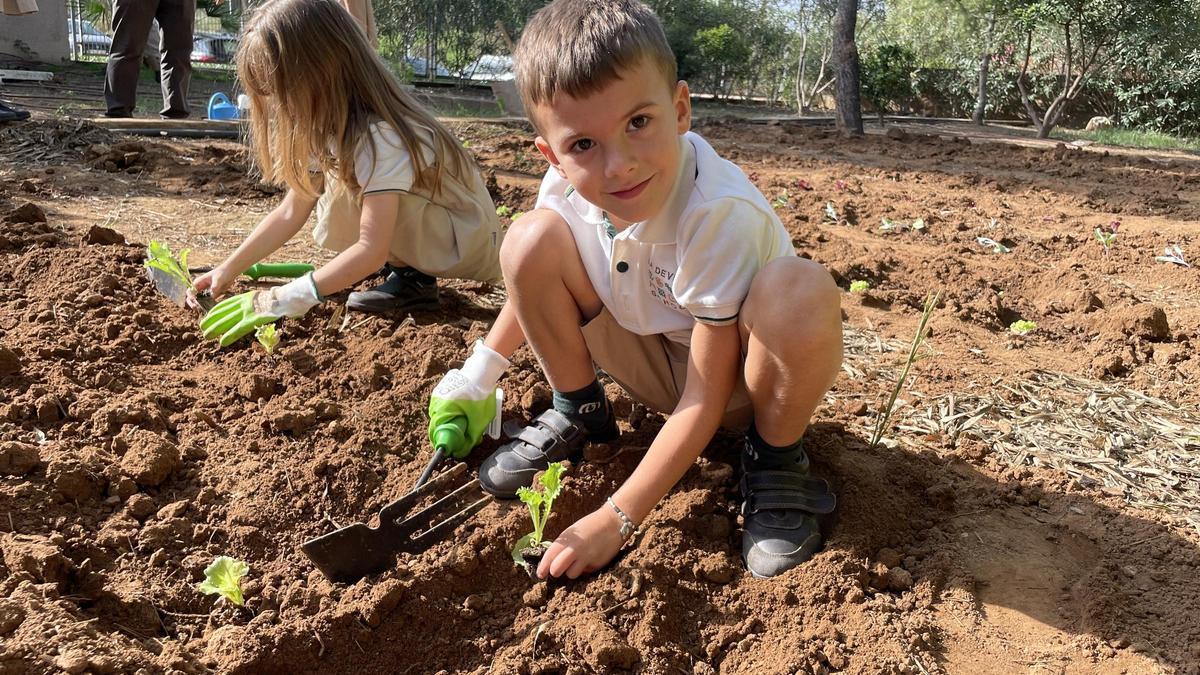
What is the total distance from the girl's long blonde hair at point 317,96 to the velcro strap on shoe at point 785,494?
162cm

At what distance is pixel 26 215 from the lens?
3.81 meters

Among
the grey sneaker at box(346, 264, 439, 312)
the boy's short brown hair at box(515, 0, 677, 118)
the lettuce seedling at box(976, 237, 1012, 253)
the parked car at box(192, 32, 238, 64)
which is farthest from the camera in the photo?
the parked car at box(192, 32, 238, 64)

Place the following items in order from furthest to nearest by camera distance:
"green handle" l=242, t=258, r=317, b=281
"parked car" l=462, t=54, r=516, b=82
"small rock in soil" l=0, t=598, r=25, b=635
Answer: "parked car" l=462, t=54, r=516, b=82 → "green handle" l=242, t=258, r=317, b=281 → "small rock in soil" l=0, t=598, r=25, b=635

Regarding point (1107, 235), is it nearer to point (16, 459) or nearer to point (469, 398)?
point (469, 398)

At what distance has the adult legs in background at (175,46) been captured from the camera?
7.30 metres

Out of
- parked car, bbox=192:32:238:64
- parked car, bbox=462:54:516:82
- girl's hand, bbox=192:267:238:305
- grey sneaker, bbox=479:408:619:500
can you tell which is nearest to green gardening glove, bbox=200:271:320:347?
girl's hand, bbox=192:267:238:305

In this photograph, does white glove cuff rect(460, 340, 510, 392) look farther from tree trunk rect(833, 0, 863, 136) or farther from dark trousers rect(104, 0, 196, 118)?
tree trunk rect(833, 0, 863, 136)

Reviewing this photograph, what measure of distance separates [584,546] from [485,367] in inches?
24.1

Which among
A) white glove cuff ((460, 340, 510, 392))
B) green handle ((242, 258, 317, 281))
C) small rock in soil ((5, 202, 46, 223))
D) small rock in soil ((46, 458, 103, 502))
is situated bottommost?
small rock in soil ((46, 458, 103, 502))

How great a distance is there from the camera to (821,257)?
415 cm

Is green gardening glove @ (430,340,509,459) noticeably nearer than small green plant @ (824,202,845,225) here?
Yes

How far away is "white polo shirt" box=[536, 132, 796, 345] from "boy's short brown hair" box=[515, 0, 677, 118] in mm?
227

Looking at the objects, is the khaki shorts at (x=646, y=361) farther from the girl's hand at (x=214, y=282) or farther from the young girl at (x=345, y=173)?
the girl's hand at (x=214, y=282)

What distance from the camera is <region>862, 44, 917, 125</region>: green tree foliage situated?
46.5ft
